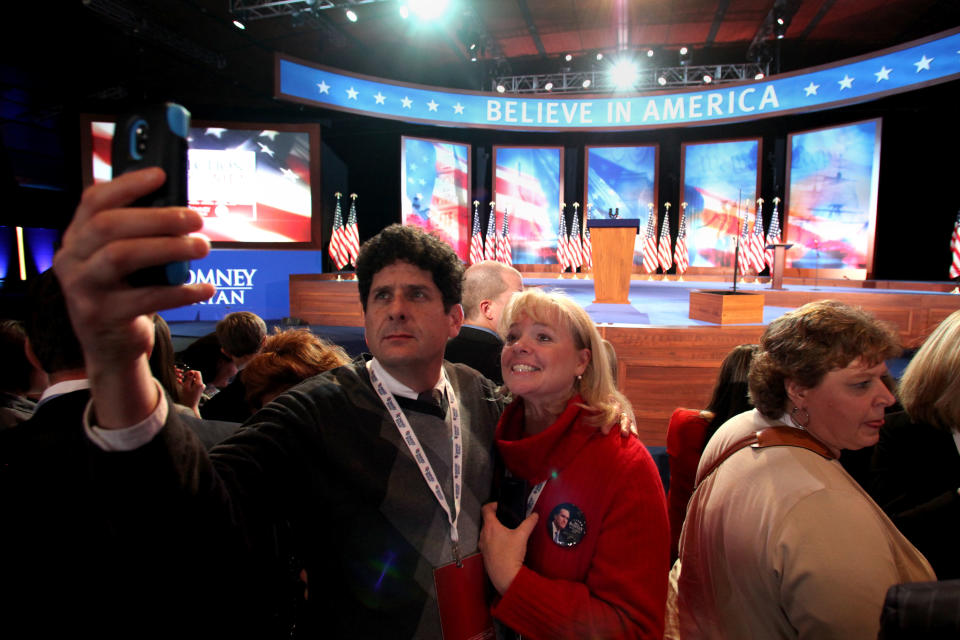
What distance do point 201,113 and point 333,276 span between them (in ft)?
13.9

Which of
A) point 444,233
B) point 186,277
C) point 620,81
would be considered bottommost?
point 186,277

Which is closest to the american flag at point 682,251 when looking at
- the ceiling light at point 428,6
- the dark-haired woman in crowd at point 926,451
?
the ceiling light at point 428,6

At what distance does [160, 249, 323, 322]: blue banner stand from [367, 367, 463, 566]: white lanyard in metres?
9.02

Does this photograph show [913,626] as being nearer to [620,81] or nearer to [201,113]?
[620,81]

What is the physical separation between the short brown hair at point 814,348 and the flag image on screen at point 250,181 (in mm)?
9678

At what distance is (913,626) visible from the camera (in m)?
0.62

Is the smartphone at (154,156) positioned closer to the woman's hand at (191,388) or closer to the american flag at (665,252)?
the woman's hand at (191,388)

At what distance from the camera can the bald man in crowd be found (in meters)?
2.26

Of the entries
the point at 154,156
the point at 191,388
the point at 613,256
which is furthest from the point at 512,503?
the point at 613,256

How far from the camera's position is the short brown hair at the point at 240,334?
272 cm

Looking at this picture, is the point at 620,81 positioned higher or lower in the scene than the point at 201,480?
higher

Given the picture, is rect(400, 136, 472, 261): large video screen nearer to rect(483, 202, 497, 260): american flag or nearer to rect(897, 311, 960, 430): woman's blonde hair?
rect(483, 202, 497, 260): american flag

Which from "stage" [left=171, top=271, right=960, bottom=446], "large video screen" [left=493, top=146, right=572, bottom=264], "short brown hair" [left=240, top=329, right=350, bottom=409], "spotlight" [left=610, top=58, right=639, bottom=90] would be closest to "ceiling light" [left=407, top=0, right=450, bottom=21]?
"stage" [left=171, top=271, right=960, bottom=446]

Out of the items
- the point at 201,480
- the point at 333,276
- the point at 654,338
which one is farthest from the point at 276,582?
the point at 333,276
